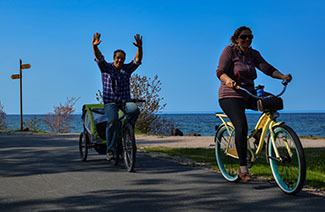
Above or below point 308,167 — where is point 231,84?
above

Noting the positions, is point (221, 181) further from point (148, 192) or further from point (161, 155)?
point (161, 155)

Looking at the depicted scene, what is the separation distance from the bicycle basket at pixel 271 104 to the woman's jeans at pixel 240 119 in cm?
32

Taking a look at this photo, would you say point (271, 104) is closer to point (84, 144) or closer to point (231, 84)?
point (231, 84)

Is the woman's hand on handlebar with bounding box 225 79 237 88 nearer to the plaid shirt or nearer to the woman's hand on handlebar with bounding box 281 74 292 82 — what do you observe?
the woman's hand on handlebar with bounding box 281 74 292 82

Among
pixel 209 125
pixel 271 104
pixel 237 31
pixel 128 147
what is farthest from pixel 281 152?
pixel 209 125

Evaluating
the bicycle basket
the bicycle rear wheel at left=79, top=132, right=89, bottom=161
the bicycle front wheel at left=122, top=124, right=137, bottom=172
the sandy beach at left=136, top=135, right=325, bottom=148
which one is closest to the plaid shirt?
the bicycle front wheel at left=122, top=124, right=137, bottom=172

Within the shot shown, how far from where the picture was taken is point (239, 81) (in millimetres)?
5359

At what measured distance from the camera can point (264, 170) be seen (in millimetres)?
6793

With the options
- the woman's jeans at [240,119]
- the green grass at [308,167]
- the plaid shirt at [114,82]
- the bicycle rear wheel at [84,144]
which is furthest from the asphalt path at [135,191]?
the plaid shirt at [114,82]

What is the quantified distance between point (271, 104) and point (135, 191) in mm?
1926

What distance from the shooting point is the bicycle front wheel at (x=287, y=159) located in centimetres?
453

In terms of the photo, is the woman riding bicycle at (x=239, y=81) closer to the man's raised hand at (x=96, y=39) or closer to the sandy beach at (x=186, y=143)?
the man's raised hand at (x=96, y=39)

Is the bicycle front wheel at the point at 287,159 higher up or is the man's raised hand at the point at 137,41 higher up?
the man's raised hand at the point at 137,41

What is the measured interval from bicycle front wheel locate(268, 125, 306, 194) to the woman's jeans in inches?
12.3
